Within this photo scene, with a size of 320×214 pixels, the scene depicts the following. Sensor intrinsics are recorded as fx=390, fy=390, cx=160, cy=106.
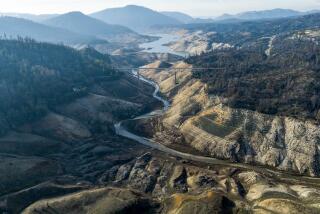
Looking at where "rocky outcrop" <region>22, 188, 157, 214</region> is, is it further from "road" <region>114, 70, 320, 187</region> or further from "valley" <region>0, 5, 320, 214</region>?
"road" <region>114, 70, 320, 187</region>

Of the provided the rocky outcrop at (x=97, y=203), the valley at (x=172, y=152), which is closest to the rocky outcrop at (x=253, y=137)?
the valley at (x=172, y=152)

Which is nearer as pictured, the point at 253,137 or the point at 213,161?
the point at 213,161

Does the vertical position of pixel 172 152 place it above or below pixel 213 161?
below

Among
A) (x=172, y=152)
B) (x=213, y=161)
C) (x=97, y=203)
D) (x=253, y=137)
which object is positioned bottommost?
(x=172, y=152)

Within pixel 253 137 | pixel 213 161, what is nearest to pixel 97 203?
pixel 213 161

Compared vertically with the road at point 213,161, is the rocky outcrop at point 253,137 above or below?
above

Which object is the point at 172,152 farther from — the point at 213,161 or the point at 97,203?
the point at 97,203

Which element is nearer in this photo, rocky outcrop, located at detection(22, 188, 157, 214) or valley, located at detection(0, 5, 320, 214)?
rocky outcrop, located at detection(22, 188, 157, 214)

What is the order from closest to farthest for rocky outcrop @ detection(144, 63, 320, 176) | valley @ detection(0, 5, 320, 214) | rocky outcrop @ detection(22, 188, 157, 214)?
rocky outcrop @ detection(22, 188, 157, 214)
valley @ detection(0, 5, 320, 214)
rocky outcrop @ detection(144, 63, 320, 176)

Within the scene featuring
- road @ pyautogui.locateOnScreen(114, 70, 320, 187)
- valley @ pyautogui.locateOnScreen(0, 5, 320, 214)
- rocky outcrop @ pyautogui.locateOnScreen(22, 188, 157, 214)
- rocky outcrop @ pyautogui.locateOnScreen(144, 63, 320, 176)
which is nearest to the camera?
rocky outcrop @ pyautogui.locateOnScreen(22, 188, 157, 214)

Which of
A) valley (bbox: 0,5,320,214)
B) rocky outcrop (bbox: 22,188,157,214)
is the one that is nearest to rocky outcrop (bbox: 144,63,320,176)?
valley (bbox: 0,5,320,214)

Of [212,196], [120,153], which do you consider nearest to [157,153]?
[120,153]

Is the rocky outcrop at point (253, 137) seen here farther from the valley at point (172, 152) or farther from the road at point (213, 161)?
the road at point (213, 161)
